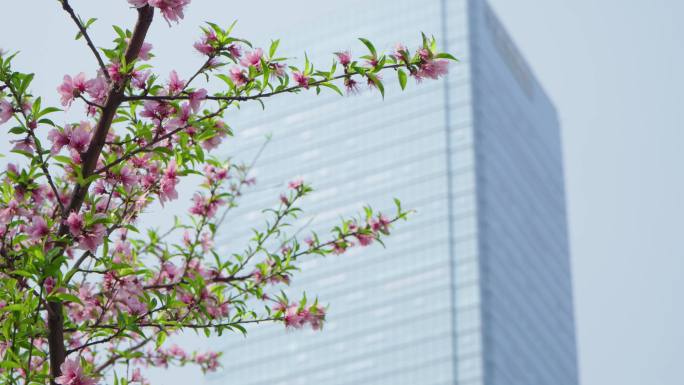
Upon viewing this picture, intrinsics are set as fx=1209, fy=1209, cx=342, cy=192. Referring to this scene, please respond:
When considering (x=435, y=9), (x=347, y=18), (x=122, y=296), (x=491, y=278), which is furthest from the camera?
(x=347, y=18)

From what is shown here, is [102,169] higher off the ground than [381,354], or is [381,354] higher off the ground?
[381,354]

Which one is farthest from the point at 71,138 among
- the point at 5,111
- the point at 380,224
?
the point at 380,224

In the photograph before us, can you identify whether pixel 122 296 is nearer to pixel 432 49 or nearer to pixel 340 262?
pixel 432 49

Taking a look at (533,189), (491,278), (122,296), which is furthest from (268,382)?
(122,296)

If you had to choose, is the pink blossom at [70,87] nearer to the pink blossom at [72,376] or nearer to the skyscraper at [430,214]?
the pink blossom at [72,376]

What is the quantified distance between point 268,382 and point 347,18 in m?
49.0

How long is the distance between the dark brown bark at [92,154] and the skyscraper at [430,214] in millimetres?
110866

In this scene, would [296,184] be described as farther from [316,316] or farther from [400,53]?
[400,53]

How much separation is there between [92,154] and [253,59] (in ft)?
4.39

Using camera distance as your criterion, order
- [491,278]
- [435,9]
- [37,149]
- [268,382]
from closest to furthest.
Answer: [37,149] < [491,278] < [268,382] < [435,9]

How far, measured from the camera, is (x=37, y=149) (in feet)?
26.5

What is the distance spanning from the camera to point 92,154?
26.9ft

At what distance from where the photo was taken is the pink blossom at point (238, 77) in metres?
8.68

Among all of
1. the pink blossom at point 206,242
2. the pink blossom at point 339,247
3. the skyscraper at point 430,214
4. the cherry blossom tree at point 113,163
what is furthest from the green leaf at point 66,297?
the skyscraper at point 430,214
